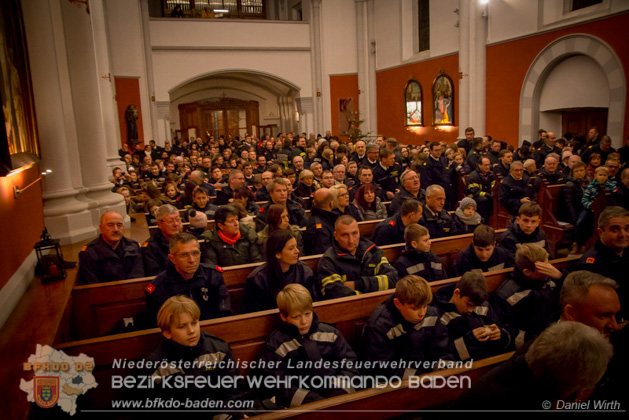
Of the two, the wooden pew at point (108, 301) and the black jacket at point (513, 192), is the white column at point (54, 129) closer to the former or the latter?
the wooden pew at point (108, 301)

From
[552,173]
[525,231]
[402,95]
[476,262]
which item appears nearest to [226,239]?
[476,262]

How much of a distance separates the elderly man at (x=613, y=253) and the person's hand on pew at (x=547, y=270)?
0.41 m

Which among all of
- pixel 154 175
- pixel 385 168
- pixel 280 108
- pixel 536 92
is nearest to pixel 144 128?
pixel 154 175

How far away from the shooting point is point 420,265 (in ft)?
12.1

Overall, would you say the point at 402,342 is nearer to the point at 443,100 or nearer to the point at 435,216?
the point at 435,216

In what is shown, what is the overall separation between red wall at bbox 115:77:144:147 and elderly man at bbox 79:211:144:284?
12719 mm

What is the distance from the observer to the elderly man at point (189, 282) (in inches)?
125

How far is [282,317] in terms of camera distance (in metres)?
2.71

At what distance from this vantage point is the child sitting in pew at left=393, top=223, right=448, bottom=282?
3.64 m

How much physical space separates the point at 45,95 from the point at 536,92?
11375mm

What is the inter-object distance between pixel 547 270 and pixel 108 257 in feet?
11.1

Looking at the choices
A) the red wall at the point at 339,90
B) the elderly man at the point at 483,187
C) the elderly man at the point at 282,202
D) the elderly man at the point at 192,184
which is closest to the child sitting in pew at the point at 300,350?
the elderly man at the point at 282,202

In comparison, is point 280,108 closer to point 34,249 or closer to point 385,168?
point 385,168

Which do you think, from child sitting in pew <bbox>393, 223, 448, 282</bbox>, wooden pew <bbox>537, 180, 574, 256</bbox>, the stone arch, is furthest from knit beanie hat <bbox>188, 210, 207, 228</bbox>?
the stone arch
